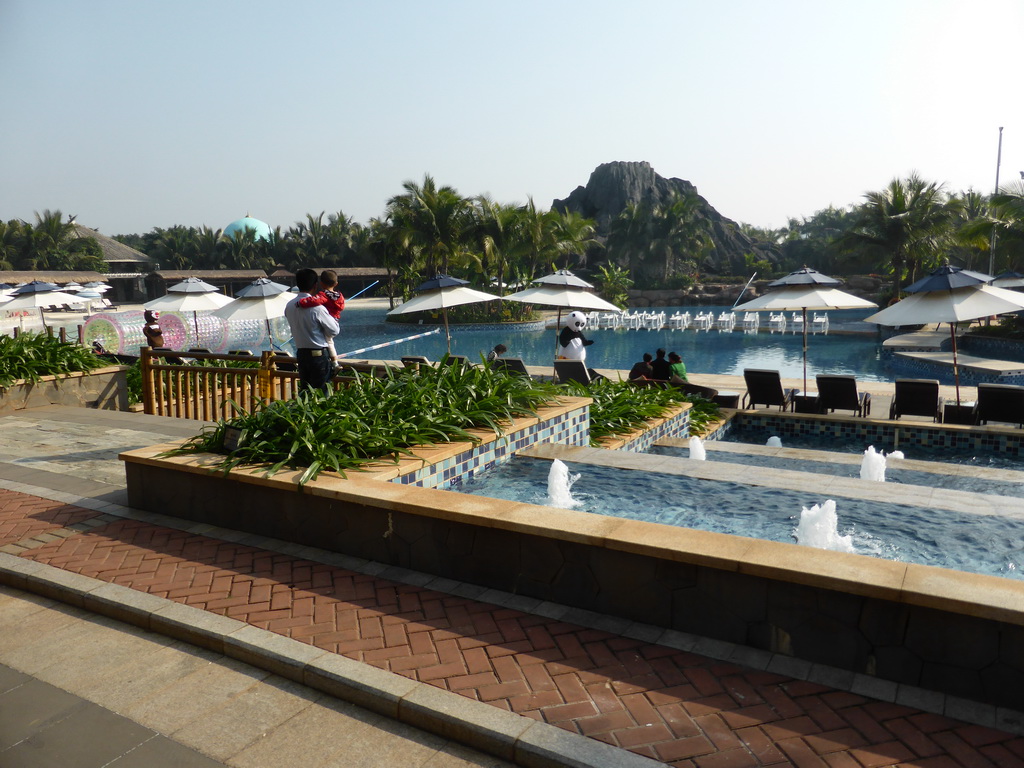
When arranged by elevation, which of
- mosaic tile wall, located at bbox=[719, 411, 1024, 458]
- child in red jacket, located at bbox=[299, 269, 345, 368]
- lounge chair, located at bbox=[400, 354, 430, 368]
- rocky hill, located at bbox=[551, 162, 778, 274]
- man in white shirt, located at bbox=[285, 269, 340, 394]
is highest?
rocky hill, located at bbox=[551, 162, 778, 274]

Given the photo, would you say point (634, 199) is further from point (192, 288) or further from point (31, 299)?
point (192, 288)

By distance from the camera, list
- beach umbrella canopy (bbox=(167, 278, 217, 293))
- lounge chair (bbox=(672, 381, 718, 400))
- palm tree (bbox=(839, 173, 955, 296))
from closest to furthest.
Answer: lounge chair (bbox=(672, 381, 718, 400))
beach umbrella canopy (bbox=(167, 278, 217, 293))
palm tree (bbox=(839, 173, 955, 296))

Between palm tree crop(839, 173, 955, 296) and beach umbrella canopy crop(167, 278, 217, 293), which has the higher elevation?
palm tree crop(839, 173, 955, 296)

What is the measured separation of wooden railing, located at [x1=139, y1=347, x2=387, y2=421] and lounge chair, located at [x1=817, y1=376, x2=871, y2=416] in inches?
251

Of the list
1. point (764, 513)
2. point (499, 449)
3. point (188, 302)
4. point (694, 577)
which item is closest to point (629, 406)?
point (499, 449)

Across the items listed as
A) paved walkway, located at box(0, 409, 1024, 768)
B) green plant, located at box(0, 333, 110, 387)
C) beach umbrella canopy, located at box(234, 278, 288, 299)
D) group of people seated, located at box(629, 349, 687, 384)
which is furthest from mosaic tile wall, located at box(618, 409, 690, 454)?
green plant, located at box(0, 333, 110, 387)

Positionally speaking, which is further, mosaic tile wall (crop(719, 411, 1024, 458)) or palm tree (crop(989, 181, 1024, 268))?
palm tree (crop(989, 181, 1024, 268))

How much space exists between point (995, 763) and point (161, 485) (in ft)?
16.8

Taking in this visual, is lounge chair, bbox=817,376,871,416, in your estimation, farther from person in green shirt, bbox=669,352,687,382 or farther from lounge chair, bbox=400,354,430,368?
lounge chair, bbox=400,354,430,368

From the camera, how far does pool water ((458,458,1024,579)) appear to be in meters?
4.50

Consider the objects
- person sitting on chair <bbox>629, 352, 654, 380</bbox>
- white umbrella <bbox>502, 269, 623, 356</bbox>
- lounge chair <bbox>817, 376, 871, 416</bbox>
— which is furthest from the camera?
white umbrella <bbox>502, 269, 623, 356</bbox>

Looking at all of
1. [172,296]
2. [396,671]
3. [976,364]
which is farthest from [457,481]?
[976,364]

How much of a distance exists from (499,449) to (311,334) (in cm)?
208

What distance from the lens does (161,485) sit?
5.37 metres
